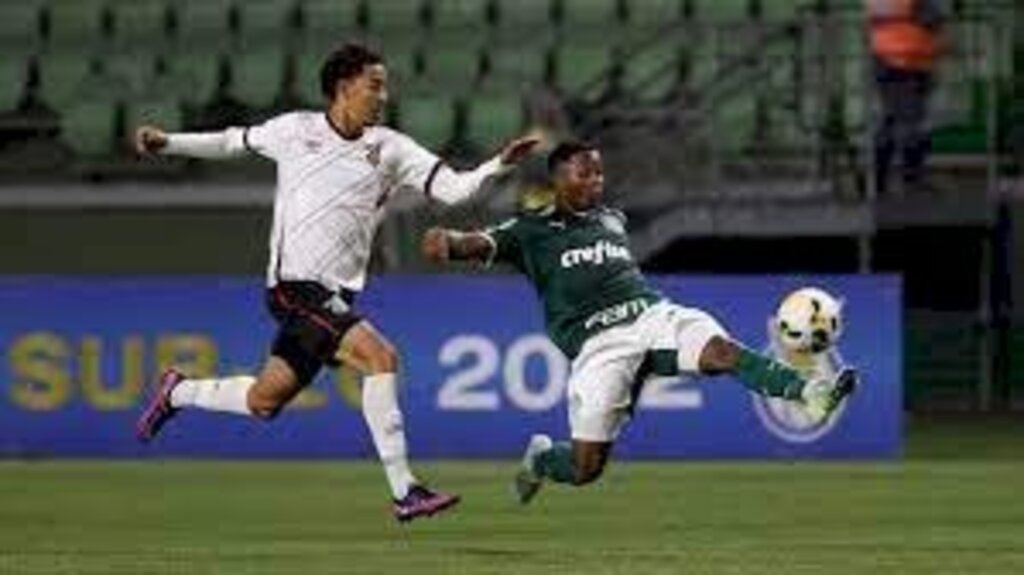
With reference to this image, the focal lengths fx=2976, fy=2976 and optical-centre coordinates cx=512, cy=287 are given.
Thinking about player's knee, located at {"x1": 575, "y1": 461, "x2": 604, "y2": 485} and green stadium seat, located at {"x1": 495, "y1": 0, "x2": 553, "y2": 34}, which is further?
green stadium seat, located at {"x1": 495, "y1": 0, "x2": 553, "y2": 34}

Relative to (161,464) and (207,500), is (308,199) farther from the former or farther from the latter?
(161,464)

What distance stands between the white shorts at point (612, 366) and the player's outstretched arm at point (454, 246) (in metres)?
0.68

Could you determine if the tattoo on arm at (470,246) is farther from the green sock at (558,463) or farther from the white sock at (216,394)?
the white sock at (216,394)

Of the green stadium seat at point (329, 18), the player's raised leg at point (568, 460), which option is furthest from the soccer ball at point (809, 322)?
the green stadium seat at point (329, 18)

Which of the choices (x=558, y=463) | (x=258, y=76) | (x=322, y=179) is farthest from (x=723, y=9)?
(x=558, y=463)

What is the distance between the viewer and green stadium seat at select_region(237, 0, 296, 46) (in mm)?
26125

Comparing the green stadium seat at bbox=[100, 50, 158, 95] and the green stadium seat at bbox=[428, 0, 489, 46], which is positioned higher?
the green stadium seat at bbox=[428, 0, 489, 46]

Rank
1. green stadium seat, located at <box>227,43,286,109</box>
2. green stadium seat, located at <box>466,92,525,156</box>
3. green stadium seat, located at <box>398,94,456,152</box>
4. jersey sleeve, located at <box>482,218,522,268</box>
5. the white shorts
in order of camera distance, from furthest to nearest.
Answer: green stadium seat, located at <box>227,43,286,109</box> < green stadium seat, located at <box>398,94,456,152</box> < green stadium seat, located at <box>466,92,525,156</box> < jersey sleeve, located at <box>482,218,522,268</box> < the white shorts

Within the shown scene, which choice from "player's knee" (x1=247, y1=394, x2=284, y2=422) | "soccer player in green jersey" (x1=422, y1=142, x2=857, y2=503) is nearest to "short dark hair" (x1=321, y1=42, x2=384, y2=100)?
"soccer player in green jersey" (x1=422, y1=142, x2=857, y2=503)

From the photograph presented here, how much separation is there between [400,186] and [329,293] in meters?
0.61

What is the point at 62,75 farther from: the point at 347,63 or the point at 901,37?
the point at 347,63

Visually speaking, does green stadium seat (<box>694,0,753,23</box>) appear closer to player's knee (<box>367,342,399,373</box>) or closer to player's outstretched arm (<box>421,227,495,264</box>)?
player's knee (<box>367,342,399,373</box>)

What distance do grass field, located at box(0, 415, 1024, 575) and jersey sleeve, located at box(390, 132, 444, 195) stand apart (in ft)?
5.20

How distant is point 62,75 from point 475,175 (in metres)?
13.7
